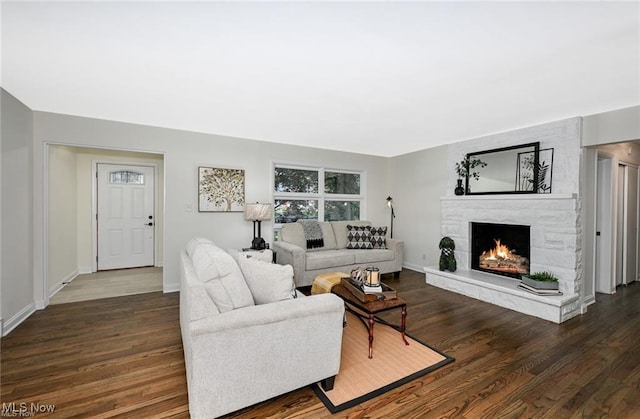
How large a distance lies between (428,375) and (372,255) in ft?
8.37

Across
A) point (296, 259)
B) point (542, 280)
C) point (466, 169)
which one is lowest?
point (542, 280)

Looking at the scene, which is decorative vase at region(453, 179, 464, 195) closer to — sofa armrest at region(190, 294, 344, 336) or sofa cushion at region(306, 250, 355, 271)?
sofa cushion at region(306, 250, 355, 271)

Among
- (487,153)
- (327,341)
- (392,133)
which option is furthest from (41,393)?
(487,153)

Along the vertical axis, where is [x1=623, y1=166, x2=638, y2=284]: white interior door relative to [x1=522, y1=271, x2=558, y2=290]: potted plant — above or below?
above

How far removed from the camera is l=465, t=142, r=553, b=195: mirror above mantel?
3.58 metres

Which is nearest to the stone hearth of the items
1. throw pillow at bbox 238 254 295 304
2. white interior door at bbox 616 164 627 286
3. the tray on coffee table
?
white interior door at bbox 616 164 627 286

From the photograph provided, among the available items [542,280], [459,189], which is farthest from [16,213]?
[542,280]

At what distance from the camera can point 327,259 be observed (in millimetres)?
4211

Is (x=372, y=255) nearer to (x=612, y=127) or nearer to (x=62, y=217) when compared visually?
(x=612, y=127)

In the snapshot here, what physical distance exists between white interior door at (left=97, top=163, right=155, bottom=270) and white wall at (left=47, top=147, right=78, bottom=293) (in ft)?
1.26

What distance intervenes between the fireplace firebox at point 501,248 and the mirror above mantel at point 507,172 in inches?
20.7

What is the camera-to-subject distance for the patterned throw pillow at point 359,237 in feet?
16.0

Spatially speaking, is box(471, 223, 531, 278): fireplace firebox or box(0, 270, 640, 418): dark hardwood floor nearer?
box(0, 270, 640, 418): dark hardwood floor

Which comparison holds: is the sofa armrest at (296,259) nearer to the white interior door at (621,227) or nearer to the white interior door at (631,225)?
the white interior door at (621,227)
